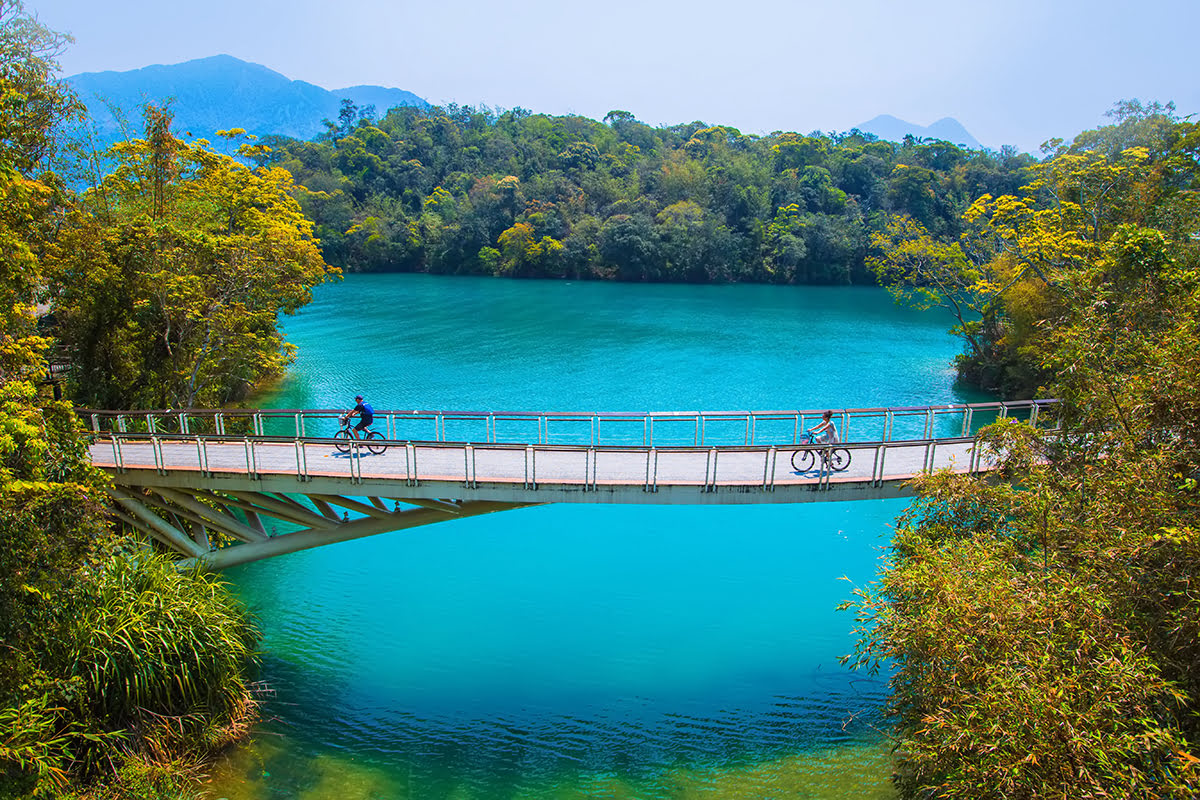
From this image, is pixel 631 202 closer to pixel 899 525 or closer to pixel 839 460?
pixel 839 460

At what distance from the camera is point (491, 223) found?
83188 mm

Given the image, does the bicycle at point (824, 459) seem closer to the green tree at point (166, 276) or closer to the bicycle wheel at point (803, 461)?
the bicycle wheel at point (803, 461)

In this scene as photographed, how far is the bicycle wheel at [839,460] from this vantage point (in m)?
14.3

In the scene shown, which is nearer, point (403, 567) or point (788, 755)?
point (788, 755)

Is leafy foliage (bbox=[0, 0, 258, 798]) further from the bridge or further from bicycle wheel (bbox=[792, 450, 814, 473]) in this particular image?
bicycle wheel (bbox=[792, 450, 814, 473])

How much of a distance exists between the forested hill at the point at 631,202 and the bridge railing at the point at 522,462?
6152cm

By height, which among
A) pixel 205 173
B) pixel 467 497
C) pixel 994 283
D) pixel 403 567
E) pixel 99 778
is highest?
pixel 205 173

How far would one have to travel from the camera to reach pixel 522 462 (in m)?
14.6

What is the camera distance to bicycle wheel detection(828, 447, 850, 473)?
14266 millimetres

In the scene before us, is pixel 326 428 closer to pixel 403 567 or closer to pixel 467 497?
pixel 403 567

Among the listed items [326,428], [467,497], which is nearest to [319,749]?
[467,497]

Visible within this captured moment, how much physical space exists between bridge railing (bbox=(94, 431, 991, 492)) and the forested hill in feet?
202

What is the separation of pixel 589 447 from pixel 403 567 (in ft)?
27.9

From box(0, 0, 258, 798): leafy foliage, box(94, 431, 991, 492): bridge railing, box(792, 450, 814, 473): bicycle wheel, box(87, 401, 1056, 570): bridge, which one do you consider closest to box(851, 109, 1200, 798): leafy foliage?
box(87, 401, 1056, 570): bridge
